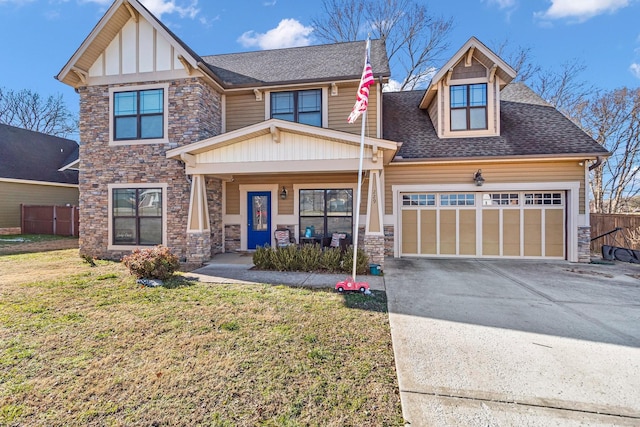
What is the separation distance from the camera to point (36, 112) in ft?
95.3

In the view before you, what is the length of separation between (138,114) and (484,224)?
37.3 ft

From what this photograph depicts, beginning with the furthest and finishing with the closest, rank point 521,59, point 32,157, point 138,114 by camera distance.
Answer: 1. point 32,157
2. point 521,59
3. point 138,114

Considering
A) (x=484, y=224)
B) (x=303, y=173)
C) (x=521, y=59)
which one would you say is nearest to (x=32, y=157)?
(x=303, y=173)

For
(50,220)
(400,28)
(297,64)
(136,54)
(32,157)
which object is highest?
(400,28)

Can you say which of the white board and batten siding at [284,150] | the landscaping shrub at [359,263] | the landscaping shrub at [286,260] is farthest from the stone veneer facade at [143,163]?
the landscaping shrub at [359,263]

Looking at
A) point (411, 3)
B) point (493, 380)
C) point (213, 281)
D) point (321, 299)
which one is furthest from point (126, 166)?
point (411, 3)

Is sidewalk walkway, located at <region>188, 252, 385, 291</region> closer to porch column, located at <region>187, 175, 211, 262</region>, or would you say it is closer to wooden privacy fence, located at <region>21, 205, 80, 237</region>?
porch column, located at <region>187, 175, 211, 262</region>

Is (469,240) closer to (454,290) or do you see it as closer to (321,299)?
(454,290)

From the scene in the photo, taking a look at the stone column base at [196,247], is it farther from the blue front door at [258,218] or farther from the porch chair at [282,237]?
the porch chair at [282,237]

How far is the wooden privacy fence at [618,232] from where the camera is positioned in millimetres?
9328

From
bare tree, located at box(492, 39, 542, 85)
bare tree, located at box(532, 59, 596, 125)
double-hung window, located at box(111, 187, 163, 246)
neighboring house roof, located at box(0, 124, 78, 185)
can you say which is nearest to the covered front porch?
double-hung window, located at box(111, 187, 163, 246)

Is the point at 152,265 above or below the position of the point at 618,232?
below

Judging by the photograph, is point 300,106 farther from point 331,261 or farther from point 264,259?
point 331,261

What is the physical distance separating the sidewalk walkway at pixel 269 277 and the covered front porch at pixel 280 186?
3.45 feet
